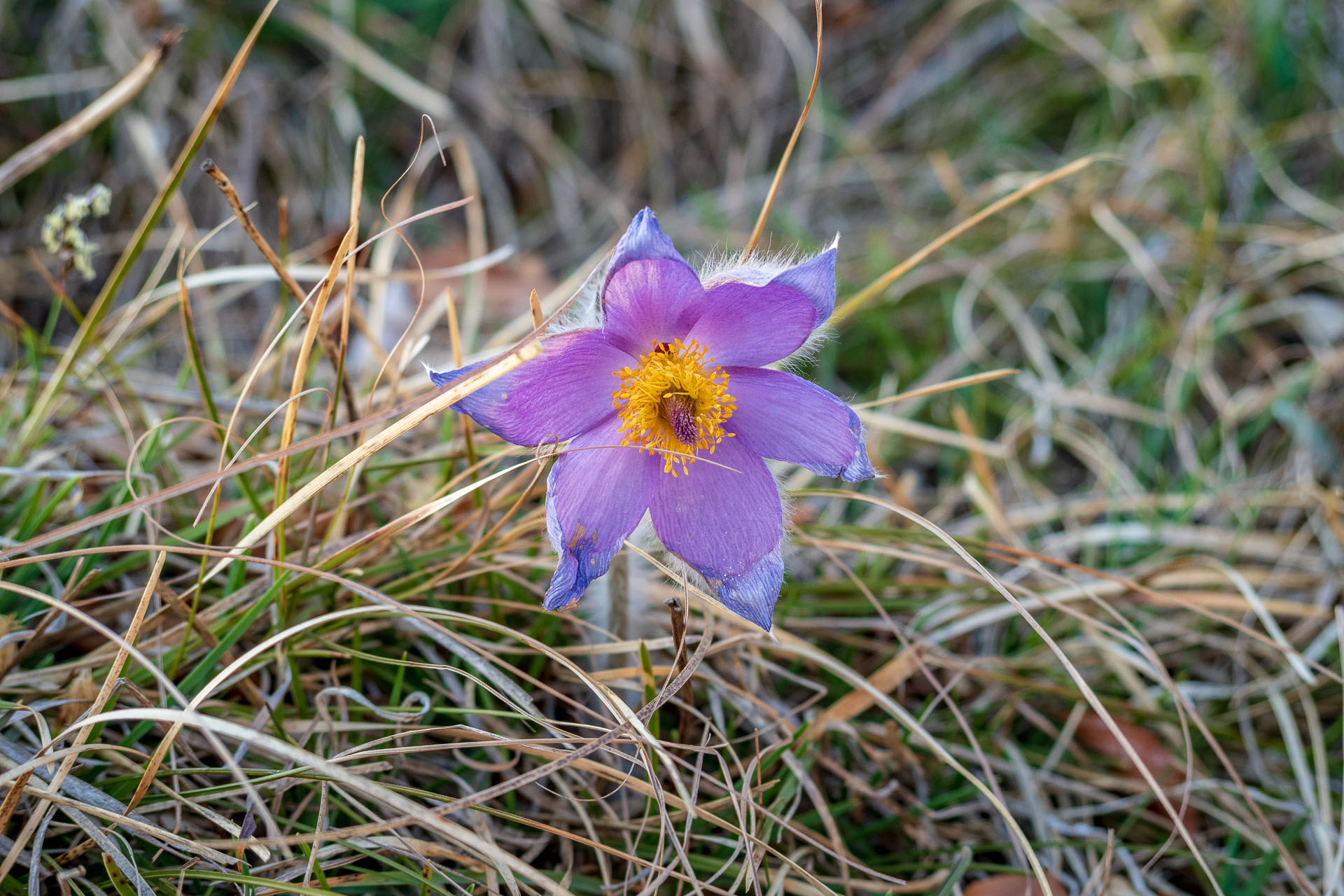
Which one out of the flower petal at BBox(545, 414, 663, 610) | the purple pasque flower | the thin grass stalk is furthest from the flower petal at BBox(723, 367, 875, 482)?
the thin grass stalk

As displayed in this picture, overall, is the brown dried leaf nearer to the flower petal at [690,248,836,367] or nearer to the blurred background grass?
the blurred background grass

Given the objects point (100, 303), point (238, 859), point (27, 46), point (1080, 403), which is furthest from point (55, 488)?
point (1080, 403)

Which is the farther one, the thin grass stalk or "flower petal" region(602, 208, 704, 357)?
the thin grass stalk

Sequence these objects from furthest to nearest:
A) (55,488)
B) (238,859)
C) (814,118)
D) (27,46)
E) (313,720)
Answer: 1. (814,118)
2. (27,46)
3. (55,488)
4. (313,720)
5. (238,859)

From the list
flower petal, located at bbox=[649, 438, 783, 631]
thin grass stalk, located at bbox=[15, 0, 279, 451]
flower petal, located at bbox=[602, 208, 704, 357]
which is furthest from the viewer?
thin grass stalk, located at bbox=[15, 0, 279, 451]

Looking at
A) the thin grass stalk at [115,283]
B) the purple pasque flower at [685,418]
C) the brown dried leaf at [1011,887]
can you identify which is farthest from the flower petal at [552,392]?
the brown dried leaf at [1011,887]

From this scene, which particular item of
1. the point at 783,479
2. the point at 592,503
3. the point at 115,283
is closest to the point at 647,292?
the point at 592,503

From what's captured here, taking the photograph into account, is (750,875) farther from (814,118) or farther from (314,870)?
(814,118)

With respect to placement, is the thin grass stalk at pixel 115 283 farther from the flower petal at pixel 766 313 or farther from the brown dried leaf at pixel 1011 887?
the brown dried leaf at pixel 1011 887
